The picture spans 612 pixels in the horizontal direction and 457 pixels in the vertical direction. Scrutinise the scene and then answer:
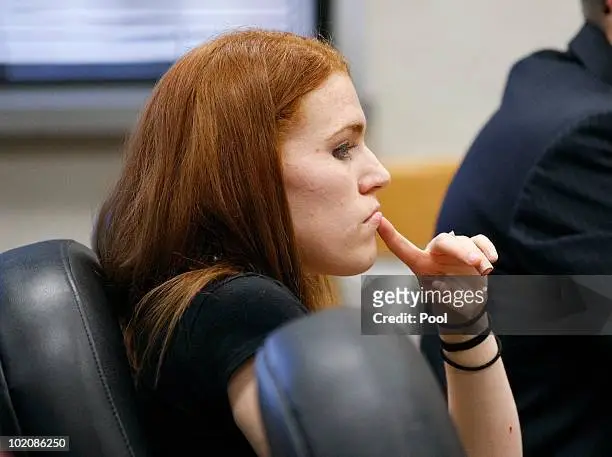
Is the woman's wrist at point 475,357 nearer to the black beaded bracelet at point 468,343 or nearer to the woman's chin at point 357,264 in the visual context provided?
the black beaded bracelet at point 468,343

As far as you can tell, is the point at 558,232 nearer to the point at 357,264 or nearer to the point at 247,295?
the point at 357,264

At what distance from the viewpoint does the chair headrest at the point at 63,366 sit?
58 centimetres

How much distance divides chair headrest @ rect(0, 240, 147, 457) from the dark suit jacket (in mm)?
452

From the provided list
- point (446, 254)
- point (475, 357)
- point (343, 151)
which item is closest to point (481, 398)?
point (475, 357)

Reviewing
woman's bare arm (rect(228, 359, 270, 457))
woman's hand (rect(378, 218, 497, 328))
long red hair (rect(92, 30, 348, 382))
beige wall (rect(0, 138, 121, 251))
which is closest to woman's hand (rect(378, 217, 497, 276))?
woman's hand (rect(378, 218, 497, 328))

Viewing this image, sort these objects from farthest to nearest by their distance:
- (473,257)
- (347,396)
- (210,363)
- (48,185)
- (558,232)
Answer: (48,185) → (558,232) → (473,257) → (210,363) → (347,396)

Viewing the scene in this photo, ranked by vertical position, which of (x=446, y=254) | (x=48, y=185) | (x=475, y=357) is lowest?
(x=48, y=185)

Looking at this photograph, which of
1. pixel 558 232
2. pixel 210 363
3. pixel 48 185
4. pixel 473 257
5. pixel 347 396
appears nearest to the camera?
pixel 347 396

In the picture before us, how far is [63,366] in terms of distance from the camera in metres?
0.59

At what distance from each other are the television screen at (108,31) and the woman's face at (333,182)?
3.50 ft

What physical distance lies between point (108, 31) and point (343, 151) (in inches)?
46.3


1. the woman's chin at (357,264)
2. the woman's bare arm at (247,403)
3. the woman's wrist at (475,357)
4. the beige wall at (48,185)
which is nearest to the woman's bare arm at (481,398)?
the woman's wrist at (475,357)

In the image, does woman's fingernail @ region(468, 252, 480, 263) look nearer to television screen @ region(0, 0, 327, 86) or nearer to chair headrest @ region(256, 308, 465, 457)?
chair headrest @ region(256, 308, 465, 457)

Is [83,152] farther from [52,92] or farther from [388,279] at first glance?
[388,279]
